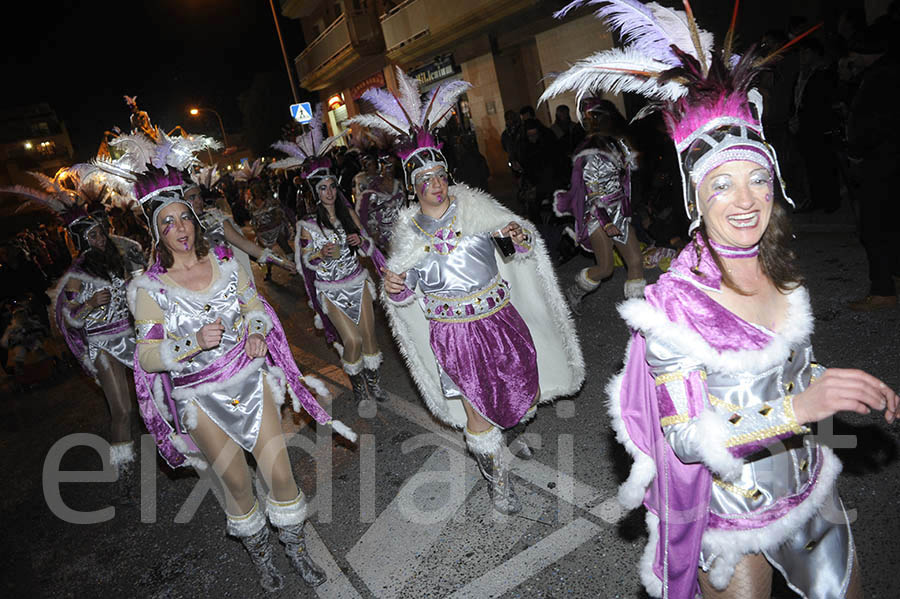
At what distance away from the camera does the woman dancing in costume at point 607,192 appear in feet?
21.0

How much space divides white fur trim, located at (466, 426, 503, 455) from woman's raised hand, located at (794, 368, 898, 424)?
224 centimetres

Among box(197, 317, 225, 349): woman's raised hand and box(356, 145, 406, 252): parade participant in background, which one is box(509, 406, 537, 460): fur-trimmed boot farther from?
box(356, 145, 406, 252): parade participant in background

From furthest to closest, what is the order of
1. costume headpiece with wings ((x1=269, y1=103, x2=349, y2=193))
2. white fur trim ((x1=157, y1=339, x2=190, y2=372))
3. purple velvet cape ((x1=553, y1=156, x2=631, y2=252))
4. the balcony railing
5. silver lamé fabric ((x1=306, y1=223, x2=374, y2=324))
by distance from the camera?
the balcony railing
purple velvet cape ((x1=553, y1=156, x2=631, y2=252))
costume headpiece with wings ((x1=269, y1=103, x2=349, y2=193))
silver lamé fabric ((x1=306, y1=223, x2=374, y2=324))
white fur trim ((x1=157, y1=339, x2=190, y2=372))

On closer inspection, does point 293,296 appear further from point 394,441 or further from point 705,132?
point 705,132

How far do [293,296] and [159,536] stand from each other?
26.5 ft

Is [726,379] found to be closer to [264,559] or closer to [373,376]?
[264,559]

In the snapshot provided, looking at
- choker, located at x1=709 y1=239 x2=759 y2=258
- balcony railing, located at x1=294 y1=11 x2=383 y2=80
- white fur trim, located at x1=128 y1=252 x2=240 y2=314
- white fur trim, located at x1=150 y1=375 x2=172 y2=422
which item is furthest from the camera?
balcony railing, located at x1=294 y1=11 x2=383 y2=80

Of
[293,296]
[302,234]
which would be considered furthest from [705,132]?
[293,296]

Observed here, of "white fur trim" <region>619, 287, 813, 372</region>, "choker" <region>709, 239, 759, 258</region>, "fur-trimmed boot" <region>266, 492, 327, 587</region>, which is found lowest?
"fur-trimmed boot" <region>266, 492, 327, 587</region>

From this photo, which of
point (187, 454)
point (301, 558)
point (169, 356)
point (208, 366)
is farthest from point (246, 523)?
point (169, 356)

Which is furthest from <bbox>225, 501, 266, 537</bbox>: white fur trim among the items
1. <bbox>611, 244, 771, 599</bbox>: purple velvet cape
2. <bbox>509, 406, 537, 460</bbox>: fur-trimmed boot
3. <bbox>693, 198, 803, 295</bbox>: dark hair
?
<bbox>693, 198, 803, 295</bbox>: dark hair

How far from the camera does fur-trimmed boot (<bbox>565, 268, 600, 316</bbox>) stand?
22.2ft

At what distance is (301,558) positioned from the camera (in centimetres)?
370

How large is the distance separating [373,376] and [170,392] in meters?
2.73
